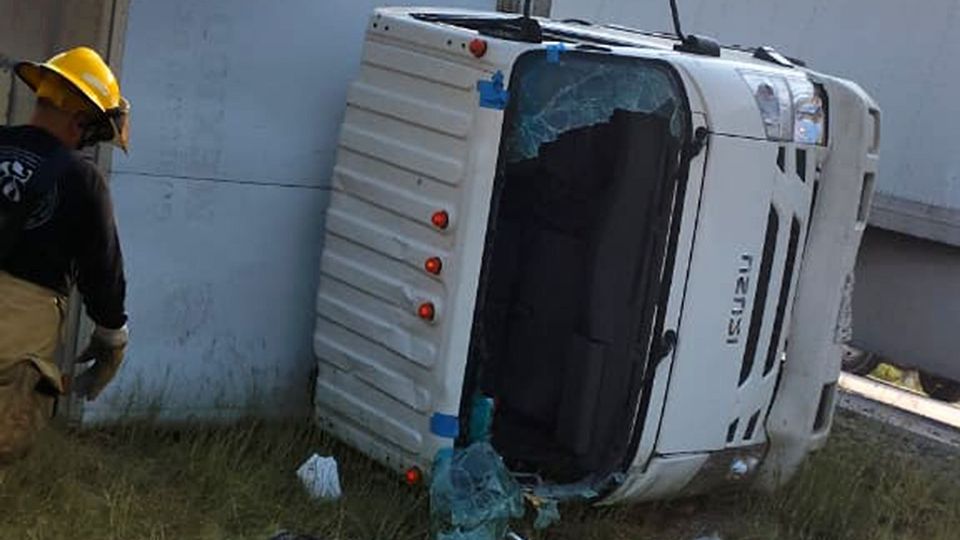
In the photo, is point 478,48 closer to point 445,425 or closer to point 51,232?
point 445,425

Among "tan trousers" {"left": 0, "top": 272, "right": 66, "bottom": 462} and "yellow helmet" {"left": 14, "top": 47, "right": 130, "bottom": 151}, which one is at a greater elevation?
"yellow helmet" {"left": 14, "top": 47, "right": 130, "bottom": 151}

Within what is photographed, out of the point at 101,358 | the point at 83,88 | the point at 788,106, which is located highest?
the point at 788,106

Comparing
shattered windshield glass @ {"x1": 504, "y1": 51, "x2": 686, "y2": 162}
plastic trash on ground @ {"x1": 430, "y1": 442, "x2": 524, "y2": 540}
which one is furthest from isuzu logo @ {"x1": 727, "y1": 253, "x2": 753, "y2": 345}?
plastic trash on ground @ {"x1": 430, "y1": 442, "x2": 524, "y2": 540}

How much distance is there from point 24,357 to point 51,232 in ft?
1.32

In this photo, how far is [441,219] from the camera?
18.0 ft

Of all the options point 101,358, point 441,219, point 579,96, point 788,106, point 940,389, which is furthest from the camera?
point 940,389

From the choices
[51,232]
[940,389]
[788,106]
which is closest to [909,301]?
[940,389]

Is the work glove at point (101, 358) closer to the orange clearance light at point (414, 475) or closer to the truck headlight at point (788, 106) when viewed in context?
the orange clearance light at point (414, 475)

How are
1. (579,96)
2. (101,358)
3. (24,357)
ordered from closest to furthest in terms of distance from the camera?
(24,357)
(101,358)
(579,96)

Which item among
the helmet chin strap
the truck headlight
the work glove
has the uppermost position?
the truck headlight

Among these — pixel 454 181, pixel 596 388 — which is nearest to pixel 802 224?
pixel 596 388

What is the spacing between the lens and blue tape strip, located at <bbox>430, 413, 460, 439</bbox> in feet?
18.0

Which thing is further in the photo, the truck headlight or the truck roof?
the truck roof

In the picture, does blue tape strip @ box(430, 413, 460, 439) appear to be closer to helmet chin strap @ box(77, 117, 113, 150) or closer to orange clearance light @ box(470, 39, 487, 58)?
orange clearance light @ box(470, 39, 487, 58)
